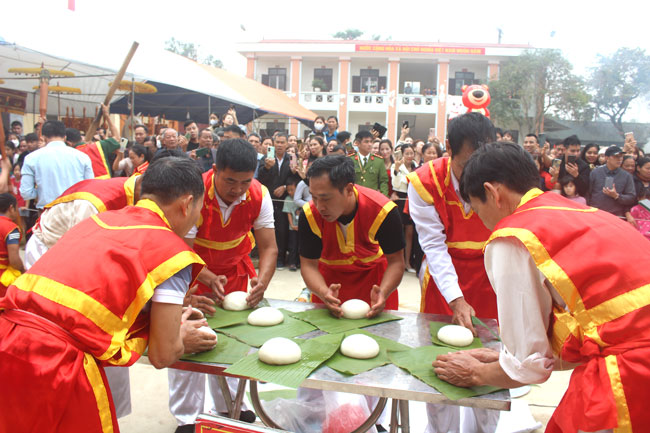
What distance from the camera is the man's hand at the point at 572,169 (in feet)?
18.9

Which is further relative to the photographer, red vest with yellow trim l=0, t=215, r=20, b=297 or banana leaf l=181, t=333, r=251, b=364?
red vest with yellow trim l=0, t=215, r=20, b=297

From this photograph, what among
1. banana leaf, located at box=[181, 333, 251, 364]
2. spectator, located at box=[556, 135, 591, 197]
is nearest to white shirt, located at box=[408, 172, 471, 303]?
banana leaf, located at box=[181, 333, 251, 364]

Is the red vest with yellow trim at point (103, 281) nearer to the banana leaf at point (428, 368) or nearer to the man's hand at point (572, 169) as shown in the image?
the banana leaf at point (428, 368)

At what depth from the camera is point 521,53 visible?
73.9 feet

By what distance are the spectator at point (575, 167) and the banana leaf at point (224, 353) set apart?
17.0 ft

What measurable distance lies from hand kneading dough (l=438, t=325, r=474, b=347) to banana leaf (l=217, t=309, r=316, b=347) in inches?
22.2

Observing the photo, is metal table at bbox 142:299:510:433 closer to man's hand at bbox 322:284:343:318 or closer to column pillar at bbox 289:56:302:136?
man's hand at bbox 322:284:343:318

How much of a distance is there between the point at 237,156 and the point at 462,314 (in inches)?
53.1

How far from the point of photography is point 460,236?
256 cm

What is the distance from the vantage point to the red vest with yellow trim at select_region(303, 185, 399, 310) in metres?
2.65

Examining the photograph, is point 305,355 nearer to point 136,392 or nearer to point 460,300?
point 460,300

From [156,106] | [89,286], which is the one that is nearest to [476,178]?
[89,286]

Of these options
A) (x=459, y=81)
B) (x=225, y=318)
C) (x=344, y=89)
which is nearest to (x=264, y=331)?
(x=225, y=318)

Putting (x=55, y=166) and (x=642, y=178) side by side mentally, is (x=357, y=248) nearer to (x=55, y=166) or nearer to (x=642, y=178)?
(x=55, y=166)
